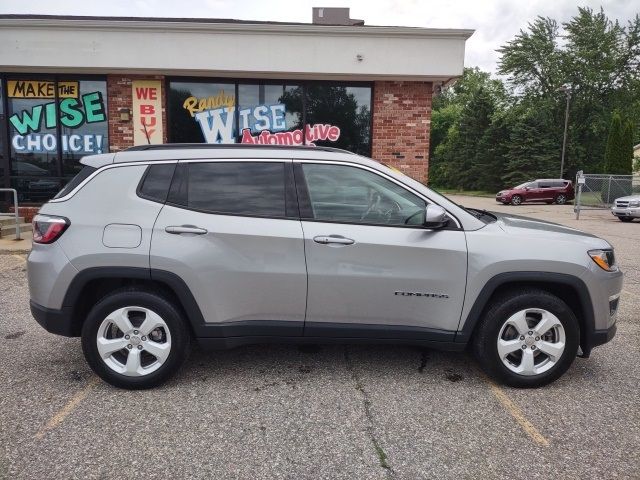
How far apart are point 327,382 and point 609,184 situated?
2186cm

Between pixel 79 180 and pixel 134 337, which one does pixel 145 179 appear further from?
pixel 134 337

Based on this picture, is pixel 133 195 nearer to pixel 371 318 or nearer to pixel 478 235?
pixel 371 318

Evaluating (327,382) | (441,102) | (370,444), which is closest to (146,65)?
(327,382)

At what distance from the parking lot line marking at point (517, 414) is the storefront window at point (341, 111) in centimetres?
789

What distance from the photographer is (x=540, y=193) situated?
30.6 m

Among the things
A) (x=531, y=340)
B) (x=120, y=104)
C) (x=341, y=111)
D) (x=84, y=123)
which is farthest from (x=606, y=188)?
(x=531, y=340)

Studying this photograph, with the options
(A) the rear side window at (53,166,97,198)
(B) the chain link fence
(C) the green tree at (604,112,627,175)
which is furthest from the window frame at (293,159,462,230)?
(C) the green tree at (604,112,627,175)

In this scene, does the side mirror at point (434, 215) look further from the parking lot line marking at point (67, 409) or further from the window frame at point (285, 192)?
the parking lot line marking at point (67, 409)

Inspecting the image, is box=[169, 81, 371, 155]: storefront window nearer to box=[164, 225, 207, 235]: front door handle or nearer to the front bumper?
box=[164, 225, 207, 235]: front door handle

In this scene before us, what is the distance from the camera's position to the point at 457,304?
138 inches

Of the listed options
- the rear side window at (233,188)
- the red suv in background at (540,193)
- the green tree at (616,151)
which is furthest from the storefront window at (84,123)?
the green tree at (616,151)

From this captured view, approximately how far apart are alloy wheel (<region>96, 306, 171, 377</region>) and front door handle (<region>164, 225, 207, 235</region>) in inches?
22.7

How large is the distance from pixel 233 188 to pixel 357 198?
0.90m

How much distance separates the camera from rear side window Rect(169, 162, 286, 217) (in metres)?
3.54
